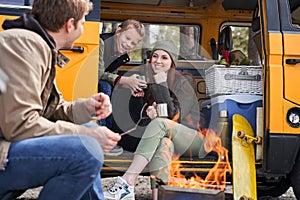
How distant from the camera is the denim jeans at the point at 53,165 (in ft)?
8.25

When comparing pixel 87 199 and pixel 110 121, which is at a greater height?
pixel 110 121

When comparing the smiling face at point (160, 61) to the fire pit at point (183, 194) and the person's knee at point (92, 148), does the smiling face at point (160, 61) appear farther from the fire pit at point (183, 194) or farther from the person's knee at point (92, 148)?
the person's knee at point (92, 148)

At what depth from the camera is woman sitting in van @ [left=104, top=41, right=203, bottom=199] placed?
163 inches

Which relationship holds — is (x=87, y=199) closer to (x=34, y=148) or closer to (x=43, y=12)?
(x=34, y=148)

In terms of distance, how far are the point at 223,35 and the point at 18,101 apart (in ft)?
13.6

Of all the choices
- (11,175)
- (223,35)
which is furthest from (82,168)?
(223,35)

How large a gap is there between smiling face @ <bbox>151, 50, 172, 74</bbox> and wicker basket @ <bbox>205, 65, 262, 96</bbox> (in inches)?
16.5

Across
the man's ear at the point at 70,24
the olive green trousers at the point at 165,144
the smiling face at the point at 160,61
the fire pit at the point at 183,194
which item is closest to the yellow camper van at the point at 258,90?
the olive green trousers at the point at 165,144

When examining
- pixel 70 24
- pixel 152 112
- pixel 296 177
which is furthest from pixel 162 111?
pixel 70 24

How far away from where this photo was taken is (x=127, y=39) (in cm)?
482

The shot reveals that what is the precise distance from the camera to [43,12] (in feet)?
9.02

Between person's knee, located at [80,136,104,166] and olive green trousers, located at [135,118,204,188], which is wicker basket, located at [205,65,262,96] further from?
person's knee, located at [80,136,104,166]

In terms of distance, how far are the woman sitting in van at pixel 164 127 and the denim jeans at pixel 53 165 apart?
1.41 meters

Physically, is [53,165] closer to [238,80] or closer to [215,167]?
[215,167]
